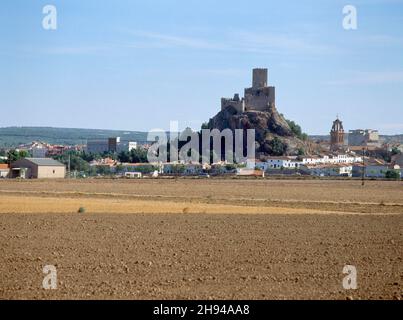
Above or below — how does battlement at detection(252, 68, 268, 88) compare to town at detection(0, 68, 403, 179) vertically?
above

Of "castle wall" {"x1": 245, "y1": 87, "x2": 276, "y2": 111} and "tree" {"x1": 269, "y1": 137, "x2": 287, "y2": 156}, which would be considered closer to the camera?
"tree" {"x1": 269, "y1": 137, "x2": 287, "y2": 156}

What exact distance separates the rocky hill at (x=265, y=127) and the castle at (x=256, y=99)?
1.74 metres

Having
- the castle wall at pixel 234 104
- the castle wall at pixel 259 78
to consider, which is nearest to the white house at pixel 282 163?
the castle wall at pixel 234 104

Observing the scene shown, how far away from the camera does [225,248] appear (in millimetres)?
26625

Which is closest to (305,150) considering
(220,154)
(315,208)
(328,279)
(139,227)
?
(220,154)

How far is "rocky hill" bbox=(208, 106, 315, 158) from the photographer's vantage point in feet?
600

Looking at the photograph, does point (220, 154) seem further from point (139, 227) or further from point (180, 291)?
point (180, 291)

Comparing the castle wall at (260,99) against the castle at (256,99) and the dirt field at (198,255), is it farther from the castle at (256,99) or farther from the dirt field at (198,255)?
the dirt field at (198,255)

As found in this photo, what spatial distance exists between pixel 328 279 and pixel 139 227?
14.7 metres

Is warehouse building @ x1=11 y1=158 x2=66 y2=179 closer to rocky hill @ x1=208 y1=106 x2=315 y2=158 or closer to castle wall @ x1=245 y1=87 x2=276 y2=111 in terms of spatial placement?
rocky hill @ x1=208 y1=106 x2=315 y2=158

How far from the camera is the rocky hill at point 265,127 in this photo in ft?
600

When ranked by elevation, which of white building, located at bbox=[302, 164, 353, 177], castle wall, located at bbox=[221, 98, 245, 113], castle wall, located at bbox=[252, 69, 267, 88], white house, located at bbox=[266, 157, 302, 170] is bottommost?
white building, located at bbox=[302, 164, 353, 177]

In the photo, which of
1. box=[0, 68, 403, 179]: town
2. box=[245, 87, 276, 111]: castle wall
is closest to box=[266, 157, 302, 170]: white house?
box=[0, 68, 403, 179]: town

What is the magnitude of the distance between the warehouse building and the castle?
68259mm
